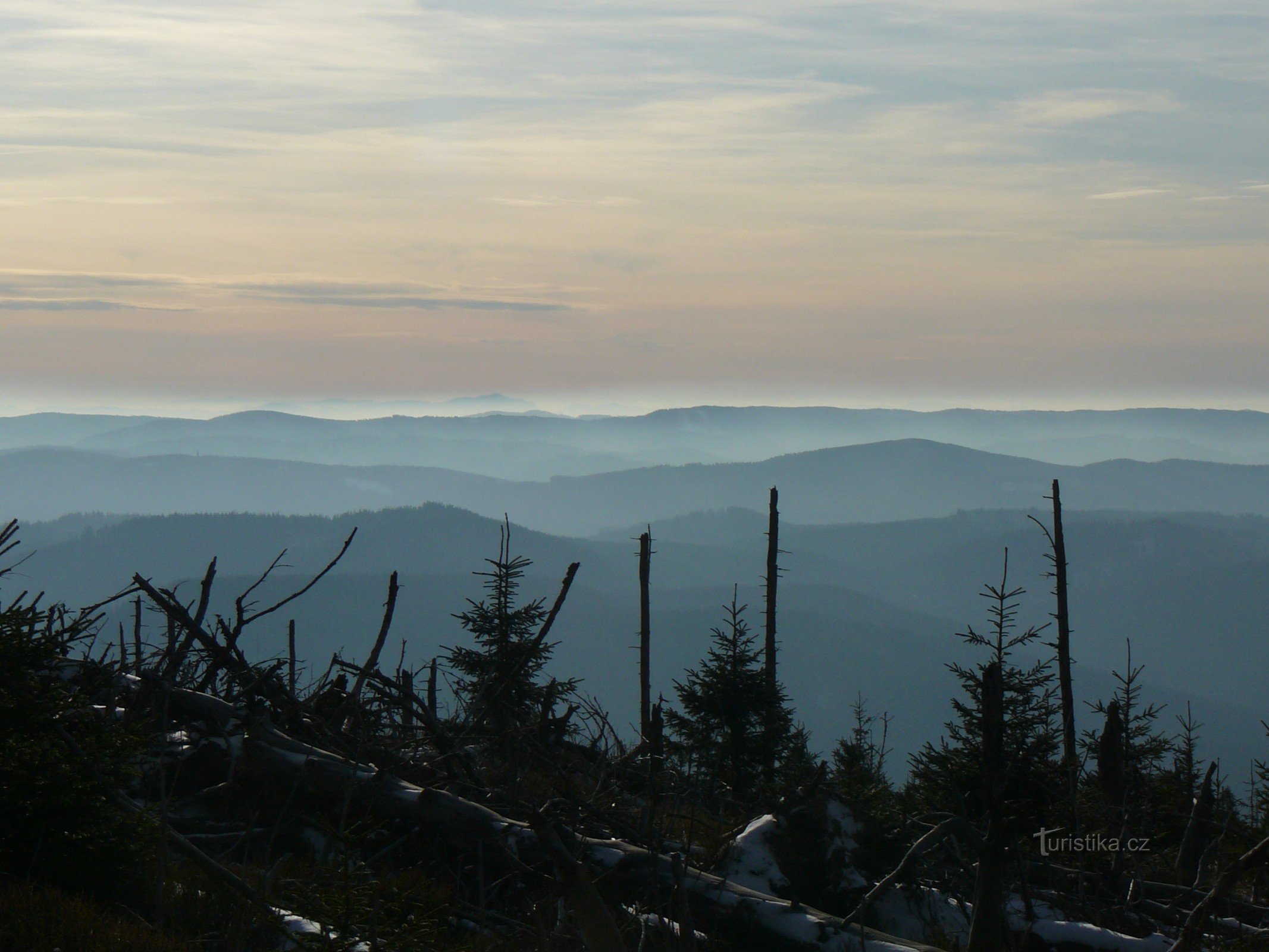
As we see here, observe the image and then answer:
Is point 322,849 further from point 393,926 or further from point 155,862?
point 393,926

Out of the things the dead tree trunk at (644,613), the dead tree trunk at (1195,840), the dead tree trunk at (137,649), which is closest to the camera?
the dead tree trunk at (1195,840)

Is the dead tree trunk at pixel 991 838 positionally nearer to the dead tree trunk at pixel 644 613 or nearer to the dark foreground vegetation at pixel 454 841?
the dark foreground vegetation at pixel 454 841

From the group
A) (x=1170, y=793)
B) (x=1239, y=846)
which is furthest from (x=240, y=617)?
(x=1170, y=793)

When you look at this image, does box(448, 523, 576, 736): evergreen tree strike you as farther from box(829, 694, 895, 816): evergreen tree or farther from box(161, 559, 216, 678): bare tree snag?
box(161, 559, 216, 678): bare tree snag

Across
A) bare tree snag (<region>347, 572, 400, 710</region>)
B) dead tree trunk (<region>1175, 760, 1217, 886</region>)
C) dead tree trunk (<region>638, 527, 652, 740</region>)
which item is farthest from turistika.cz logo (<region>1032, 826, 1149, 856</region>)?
dead tree trunk (<region>638, 527, 652, 740</region>)

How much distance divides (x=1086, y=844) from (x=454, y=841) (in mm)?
5376

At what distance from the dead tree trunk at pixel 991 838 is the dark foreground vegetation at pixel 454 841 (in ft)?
0.05

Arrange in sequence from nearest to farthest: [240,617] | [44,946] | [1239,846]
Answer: [44,946]
[240,617]
[1239,846]

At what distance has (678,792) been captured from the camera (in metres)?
6.16

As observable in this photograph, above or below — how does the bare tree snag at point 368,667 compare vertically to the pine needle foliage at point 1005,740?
above

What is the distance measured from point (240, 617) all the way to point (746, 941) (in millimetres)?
5188

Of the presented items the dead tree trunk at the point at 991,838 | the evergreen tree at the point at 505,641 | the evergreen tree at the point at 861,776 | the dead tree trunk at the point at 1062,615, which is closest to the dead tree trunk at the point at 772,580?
the evergreen tree at the point at 861,776

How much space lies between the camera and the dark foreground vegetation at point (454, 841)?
428 centimetres

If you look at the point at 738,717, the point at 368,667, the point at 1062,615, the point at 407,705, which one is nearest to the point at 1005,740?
the point at 738,717
